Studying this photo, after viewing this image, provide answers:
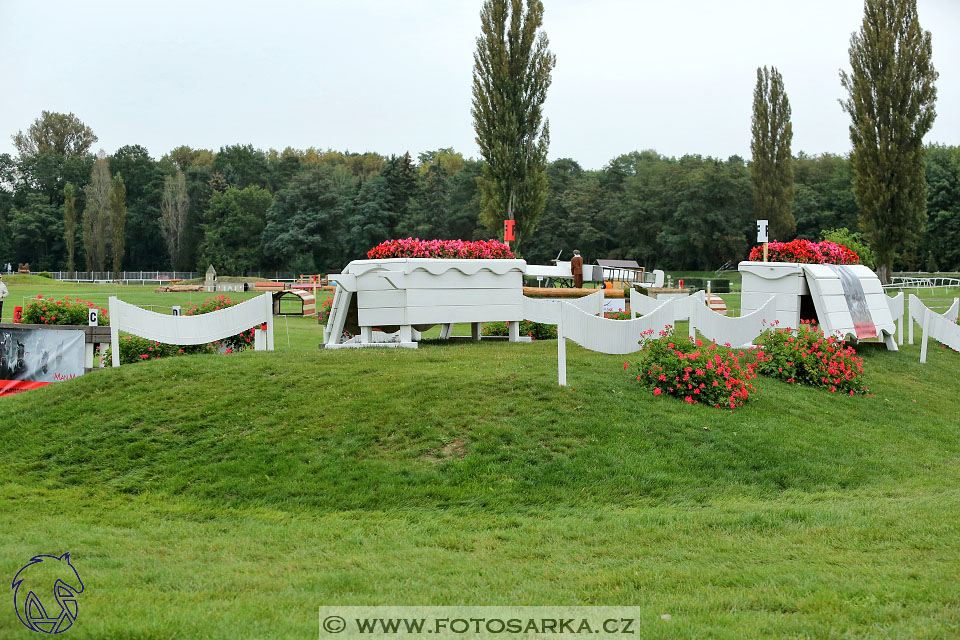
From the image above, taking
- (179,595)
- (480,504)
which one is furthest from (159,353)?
(179,595)

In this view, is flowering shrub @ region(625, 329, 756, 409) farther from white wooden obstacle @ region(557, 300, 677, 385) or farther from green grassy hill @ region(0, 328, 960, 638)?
white wooden obstacle @ region(557, 300, 677, 385)

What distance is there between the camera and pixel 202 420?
820 cm

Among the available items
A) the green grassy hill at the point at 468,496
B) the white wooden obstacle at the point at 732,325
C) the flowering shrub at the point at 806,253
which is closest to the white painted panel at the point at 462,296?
the green grassy hill at the point at 468,496

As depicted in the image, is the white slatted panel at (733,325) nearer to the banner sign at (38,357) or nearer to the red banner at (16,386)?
the banner sign at (38,357)

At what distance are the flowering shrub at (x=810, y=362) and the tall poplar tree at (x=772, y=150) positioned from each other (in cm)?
3854

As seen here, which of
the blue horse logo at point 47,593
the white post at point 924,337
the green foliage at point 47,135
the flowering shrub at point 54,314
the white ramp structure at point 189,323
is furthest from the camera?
the green foliage at point 47,135

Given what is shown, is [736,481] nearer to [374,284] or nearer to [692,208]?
[374,284]

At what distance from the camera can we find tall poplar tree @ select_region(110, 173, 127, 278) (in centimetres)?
6694

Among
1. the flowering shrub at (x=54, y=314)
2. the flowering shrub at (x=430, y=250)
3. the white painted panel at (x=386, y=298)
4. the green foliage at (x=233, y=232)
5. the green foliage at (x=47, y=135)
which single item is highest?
the green foliage at (x=47, y=135)

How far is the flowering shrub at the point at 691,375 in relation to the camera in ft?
28.7

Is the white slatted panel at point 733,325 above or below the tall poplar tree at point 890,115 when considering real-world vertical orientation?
below

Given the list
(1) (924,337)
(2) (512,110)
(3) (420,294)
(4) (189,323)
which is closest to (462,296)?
(3) (420,294)

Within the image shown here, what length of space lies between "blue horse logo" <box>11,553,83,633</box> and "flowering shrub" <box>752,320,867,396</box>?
29.8 feet

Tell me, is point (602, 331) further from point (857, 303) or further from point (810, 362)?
point (857, 303)
